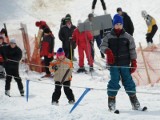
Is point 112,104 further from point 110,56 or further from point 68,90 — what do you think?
point 68,90

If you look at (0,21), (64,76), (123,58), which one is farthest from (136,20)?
(123,58)

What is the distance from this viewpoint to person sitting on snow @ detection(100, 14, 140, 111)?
294 inches

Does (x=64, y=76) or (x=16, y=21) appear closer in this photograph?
(x=64, y=76)

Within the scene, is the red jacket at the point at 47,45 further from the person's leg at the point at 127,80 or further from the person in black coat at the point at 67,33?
the person's leg at the point at 127,80

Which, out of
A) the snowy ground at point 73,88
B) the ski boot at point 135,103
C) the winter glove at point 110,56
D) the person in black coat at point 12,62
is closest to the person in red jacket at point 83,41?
the snowy ground at point 73,88

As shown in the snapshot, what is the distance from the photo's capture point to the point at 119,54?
7512 millimetres

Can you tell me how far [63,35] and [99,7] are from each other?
935cm

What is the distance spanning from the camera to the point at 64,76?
9.14m

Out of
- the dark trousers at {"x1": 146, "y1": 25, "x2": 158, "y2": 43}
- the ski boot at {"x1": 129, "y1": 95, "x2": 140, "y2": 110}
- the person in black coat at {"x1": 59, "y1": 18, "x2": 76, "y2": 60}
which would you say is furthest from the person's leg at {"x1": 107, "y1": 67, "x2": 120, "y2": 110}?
the dark trousers at {"x1": 146, "y1": 25, "x2": 158, "y2": 43}

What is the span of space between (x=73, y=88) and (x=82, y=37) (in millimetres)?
2223

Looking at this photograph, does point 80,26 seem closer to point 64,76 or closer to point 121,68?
point 64,76

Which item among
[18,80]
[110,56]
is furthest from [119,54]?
[18,80]

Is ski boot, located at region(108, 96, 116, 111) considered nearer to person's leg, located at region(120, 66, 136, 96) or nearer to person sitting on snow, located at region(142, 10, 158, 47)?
person's leg, located at region(120, 66, 136, 96)

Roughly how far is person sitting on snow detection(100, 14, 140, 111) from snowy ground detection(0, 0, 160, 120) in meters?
0.46
